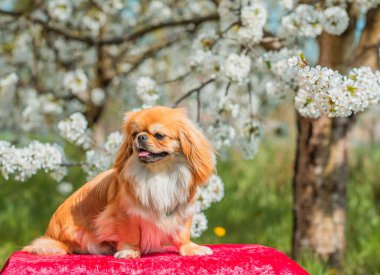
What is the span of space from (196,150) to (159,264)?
1.97ft

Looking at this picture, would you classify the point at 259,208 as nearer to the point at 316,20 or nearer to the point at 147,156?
the point at 316,20

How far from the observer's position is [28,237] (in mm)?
7355

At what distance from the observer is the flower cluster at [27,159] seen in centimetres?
471

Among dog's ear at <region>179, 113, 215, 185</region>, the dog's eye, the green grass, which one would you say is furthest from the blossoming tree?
the green grass

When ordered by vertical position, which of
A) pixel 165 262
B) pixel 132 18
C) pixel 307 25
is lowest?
pixel 165 262

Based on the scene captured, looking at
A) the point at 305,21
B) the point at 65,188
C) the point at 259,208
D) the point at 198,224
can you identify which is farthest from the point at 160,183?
the point at 65,188

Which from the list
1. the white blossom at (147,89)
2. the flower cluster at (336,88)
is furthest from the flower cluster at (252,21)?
the flower cluster at (336,88)

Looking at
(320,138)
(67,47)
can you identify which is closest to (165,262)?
(320,138)

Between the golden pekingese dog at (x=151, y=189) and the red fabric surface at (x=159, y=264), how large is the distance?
0.11 meters

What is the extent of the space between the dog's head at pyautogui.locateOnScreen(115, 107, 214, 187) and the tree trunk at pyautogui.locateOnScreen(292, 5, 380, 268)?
8.25 ft

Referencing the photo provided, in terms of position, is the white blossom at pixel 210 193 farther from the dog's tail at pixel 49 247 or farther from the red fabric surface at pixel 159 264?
the dog's tail at pixel 49 247

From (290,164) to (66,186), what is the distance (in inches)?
136

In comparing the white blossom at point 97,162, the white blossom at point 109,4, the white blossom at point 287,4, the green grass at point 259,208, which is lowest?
the green grass at point 259,208

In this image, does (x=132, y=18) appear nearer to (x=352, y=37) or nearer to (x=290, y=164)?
(x=290, y=164)
